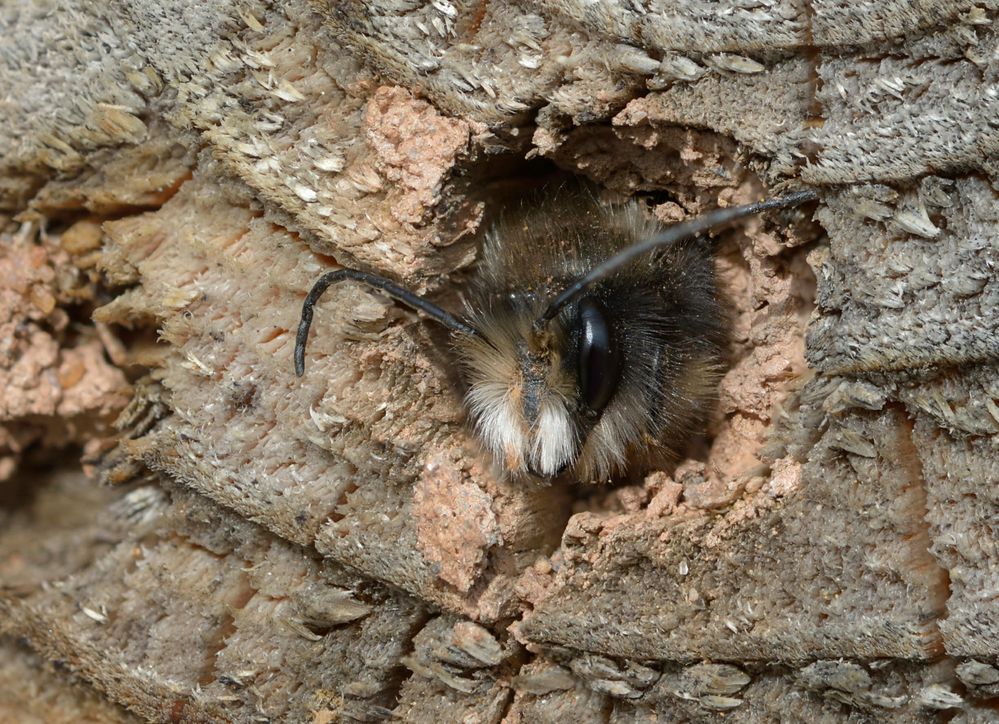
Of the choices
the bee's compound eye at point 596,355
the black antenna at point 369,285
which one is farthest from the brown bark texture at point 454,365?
the bee's compound eye at point 596,355

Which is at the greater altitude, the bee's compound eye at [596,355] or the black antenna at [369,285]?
the bee's compound eye at [596,355]

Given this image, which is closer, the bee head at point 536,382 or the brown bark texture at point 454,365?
the brown bark texture at point 454,365

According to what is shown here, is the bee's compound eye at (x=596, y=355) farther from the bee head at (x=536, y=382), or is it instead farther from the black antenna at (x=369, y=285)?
the black antenna at (x=369, y=285)

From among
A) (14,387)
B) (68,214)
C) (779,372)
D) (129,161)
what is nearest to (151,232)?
(129,161)

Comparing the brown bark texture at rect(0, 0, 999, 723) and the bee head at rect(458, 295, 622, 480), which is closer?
the brown bark texture at rect(0, 0, 999, 723)

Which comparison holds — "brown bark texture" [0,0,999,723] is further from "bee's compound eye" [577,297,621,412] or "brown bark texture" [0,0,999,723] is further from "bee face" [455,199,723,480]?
"bee's compound eye" [577,297,621,412]

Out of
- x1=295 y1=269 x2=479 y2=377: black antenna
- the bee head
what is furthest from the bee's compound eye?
x1=295 y1=269 x2=479 y2=377: black antenna

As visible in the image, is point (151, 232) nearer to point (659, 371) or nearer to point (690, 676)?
point (659, 371)
